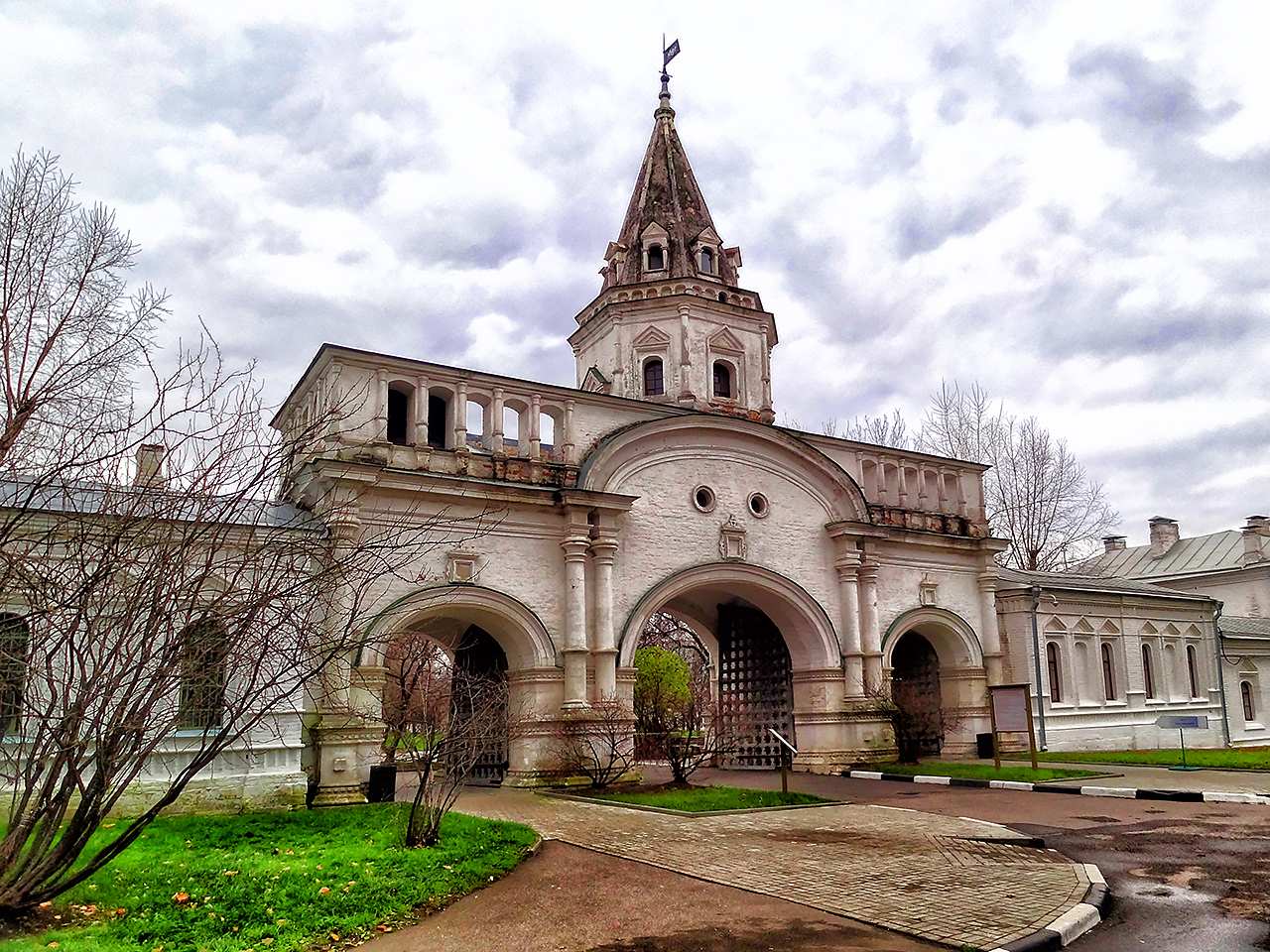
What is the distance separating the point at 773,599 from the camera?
71.4 feet

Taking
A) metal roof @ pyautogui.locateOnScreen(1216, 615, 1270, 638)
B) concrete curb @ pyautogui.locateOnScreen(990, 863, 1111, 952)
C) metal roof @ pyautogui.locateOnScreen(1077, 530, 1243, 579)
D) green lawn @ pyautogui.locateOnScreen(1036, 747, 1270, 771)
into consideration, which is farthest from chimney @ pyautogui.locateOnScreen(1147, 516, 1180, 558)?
concrete curb @ pyautogui.locateOnScreen(990, 863, 1111, 952)

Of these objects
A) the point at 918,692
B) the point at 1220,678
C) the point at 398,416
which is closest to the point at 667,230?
the point at 398,416

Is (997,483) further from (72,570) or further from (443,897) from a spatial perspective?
(72,570)

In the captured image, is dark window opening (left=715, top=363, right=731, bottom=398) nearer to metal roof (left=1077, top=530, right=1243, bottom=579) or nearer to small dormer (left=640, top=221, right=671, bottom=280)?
small dormer (left=640, top=221, right=671, bottom=280)

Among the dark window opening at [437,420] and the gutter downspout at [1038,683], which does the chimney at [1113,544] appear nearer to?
the gutter downspout at [1038,683]

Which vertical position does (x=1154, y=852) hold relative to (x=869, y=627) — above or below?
below

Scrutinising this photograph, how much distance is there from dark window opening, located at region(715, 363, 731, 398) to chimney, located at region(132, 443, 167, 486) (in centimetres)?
1780

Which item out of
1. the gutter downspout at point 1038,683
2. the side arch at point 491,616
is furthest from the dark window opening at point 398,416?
the gutter downspout at point 1038,683

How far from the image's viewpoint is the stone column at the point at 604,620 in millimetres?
18406

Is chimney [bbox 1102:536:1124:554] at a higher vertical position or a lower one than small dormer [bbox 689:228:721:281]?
lower

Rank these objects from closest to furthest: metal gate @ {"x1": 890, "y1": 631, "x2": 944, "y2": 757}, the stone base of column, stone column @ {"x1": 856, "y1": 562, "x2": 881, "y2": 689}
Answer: the stone base of column, stone column @ {"x1": 856, "y1": 562, "x2": 881, "y2": 689}, metal gate @ {"x1": 890, "y1": 631, "x2": 944, "y2": 757}

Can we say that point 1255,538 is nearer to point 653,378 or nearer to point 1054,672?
point 1054,672

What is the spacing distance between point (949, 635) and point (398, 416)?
46.7 ft

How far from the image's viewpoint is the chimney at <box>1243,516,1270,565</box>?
39.0 m
